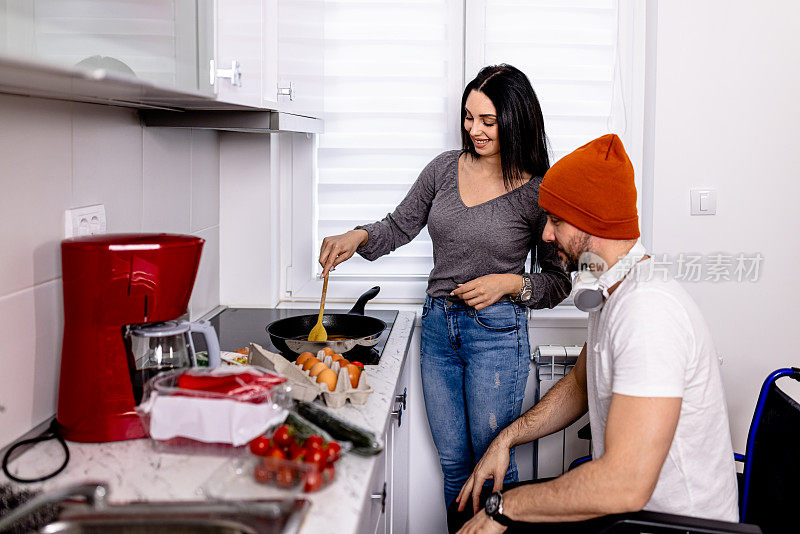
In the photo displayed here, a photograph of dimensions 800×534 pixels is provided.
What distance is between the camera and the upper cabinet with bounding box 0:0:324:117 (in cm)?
93

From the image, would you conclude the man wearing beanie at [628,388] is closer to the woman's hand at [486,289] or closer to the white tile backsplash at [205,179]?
the woman's hand at [486,289]

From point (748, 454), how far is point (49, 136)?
152 centimetres

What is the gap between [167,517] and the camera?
958 millimetres

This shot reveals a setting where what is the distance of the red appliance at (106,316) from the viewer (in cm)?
124

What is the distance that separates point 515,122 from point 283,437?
45.5 inches

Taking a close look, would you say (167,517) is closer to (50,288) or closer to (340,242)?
(50,288)

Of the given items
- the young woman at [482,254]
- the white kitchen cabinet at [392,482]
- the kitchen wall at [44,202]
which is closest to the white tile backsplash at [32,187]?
the kitchen wall at [44,202]

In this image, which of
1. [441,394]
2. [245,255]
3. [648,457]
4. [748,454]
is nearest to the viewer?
[648,457]

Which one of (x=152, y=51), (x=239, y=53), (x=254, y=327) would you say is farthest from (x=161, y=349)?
(x=254, y=327)

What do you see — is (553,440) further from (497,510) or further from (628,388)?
(628,388)

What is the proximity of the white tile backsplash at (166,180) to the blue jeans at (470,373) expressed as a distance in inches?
28.1

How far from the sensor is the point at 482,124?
2035mm

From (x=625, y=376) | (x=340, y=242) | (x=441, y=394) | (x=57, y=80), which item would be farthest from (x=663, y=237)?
(x=57, y=80)

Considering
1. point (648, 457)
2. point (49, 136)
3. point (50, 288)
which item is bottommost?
point (648, 457)
